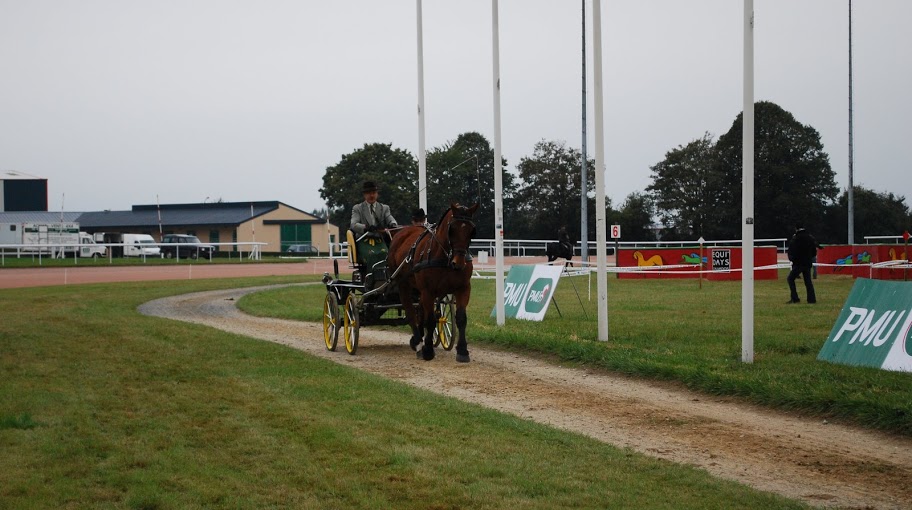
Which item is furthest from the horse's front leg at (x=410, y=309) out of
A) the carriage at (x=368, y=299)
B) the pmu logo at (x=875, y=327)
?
the pmu logo at (x=875, y=327)

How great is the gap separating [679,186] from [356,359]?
61423 mm

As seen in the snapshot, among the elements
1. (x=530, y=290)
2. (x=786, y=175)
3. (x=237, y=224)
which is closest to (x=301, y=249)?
(x=237, y=224)

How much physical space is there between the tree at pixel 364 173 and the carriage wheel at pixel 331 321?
191ft

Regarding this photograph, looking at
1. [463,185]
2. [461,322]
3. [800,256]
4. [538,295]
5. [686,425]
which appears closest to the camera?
[686,425]

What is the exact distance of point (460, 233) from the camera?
41.6 ft

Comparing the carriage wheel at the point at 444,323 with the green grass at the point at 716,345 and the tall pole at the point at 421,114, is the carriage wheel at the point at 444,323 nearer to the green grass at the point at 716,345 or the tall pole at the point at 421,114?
the green grass at the point at 716,345

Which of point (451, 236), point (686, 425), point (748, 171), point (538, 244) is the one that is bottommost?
point (686, 425)

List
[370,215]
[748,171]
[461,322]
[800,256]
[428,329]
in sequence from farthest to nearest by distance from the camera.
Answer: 1. [800,256]
2. [370,215]
3. [428,329]
4. [461,322]
5. [748,171]

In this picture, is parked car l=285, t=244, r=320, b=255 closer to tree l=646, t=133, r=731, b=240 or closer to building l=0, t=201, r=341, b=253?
building l=0, t=201, r=341, b=253

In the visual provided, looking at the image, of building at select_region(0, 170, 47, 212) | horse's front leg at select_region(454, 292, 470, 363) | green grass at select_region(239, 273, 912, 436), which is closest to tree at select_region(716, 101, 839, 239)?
green grass at select_region(239, 273, 912, 436)

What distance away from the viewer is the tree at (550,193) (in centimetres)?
6681

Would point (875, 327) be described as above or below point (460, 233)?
below

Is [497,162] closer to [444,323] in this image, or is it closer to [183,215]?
[444,323]

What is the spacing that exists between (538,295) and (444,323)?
473cm
